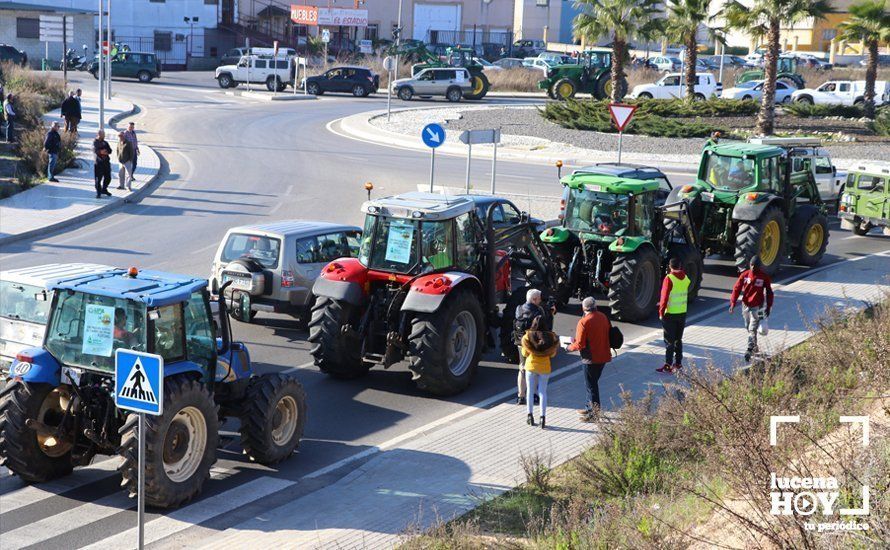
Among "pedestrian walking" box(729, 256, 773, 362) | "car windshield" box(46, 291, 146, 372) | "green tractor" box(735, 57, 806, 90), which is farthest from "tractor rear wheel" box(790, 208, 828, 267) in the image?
"green tractor" box(735, 57, 806, 90)

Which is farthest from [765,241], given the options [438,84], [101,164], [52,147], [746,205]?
[438,84]

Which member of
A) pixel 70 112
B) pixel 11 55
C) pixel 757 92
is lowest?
pixel 70 112

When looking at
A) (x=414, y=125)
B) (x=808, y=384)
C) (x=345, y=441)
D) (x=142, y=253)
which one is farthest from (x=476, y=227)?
(x=414, y=125)

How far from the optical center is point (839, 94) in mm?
54375

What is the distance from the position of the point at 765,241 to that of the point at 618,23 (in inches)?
1076

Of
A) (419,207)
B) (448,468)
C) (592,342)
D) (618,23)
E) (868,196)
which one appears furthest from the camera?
(618,23)

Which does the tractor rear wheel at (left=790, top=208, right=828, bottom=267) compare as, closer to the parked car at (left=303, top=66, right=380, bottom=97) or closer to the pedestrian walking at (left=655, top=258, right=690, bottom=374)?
the pedestrian walking at (left=655, top=258, right=690, bottom=374)

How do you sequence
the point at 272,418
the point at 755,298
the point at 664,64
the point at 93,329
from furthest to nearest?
the point at 664,64 < the point at 755,298 < the point at 272,418 < the point at 93,329

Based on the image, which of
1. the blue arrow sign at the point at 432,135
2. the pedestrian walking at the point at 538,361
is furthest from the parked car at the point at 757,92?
the pedestrian walking at the point at 538,361

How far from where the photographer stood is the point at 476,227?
1486 centimetres

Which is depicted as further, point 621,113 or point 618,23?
point 618,23

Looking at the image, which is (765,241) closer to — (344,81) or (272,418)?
(272,418)

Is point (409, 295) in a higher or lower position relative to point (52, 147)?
lower

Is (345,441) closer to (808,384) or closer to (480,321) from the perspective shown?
(480,321)
